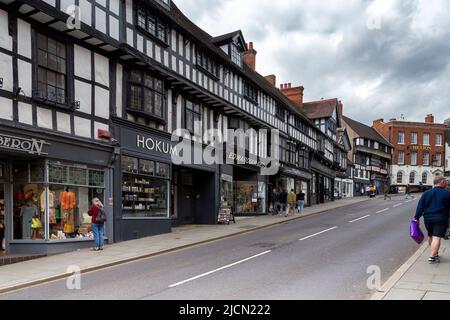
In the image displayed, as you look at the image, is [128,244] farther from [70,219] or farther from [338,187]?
[338,187]

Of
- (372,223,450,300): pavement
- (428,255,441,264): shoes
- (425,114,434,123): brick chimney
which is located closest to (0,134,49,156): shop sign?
(372,223,450,300): pavement

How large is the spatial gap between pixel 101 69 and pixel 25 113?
11.6 feet

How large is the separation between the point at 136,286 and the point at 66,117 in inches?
265

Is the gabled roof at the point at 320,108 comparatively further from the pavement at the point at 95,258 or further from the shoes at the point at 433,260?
the shoes at the point at 433,260

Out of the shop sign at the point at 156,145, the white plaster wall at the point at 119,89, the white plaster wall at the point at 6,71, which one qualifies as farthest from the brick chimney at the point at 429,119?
the white plaster wall at the point at 6,71

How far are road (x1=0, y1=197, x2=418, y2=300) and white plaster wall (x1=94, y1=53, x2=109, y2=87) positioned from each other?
636 centimetres

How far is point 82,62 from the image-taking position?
1351 cm

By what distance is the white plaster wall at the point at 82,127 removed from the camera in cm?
1319

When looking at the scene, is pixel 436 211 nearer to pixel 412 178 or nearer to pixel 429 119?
pixel 412 178

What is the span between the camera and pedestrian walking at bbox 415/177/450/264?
842 centimetres

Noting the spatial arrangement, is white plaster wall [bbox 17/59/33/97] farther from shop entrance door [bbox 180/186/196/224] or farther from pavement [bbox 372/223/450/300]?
shop entrance door [bbox 180/186/196/224]

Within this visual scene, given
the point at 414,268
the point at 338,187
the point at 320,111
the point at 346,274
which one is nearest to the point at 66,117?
the point at 346,274

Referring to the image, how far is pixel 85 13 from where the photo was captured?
43.3 feet

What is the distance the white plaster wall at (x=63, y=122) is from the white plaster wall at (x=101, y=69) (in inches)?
75.8
